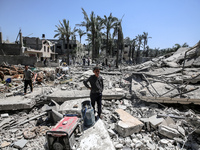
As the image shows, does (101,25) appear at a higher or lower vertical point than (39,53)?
higher

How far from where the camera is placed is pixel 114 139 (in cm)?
323

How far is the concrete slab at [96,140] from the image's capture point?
2767 mm

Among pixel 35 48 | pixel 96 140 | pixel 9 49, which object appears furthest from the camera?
pixel 35 48

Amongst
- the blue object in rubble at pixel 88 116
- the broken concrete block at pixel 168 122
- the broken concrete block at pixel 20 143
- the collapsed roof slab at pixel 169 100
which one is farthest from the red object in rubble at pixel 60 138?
the collapsed roof slab at pixel 169 100

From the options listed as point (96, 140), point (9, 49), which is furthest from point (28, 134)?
point (9, 49)

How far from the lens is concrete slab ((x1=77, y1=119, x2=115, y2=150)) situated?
2.77m

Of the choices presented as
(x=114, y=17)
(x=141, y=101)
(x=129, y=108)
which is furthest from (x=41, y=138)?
(x=114, y=17)

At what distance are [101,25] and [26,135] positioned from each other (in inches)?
941

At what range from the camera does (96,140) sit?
295 cm

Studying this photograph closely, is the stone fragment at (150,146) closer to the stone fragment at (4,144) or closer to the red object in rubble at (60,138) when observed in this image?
the red object in rubble at (60,138)

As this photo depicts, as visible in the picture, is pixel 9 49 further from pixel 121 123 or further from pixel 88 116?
pixel 121 123

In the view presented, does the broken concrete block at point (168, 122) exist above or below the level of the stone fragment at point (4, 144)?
above

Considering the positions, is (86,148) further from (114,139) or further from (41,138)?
(41,138)

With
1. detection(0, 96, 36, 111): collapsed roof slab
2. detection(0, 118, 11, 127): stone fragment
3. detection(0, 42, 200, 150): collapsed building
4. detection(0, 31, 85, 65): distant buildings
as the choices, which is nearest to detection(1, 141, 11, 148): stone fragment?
detection(0, 42, 200, 150): collapsed building
